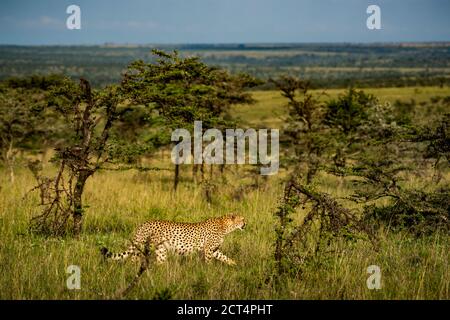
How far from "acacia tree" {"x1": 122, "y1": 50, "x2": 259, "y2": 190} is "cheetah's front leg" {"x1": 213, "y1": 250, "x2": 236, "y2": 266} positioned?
2.40 meters

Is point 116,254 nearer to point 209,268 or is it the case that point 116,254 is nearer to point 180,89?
point 209,268

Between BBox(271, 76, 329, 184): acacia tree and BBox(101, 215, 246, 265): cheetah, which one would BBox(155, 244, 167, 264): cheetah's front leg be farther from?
BBox(271, 76, 329, 184): acacia tree

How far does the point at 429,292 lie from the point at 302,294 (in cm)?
123

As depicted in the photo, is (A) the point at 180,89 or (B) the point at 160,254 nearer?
(B) the point at 160,254

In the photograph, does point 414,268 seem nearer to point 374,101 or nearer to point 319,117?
point 319,117

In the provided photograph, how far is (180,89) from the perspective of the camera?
38.0 ft

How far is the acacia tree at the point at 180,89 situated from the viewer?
7.84m

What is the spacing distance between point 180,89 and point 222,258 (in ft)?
18.7

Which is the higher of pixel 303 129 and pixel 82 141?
pixel 82 141

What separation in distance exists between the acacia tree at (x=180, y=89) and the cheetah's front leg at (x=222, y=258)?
240 cm

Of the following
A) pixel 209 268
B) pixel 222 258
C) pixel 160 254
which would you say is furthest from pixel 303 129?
pixel 209 268

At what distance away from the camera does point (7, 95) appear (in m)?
17.8
